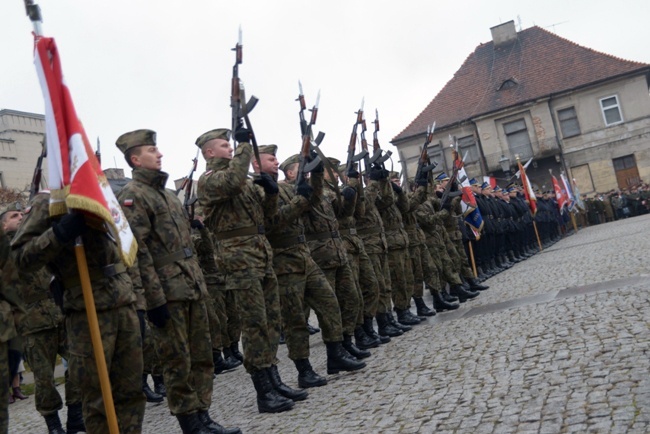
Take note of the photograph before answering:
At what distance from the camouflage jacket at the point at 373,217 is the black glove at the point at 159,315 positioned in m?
4.18

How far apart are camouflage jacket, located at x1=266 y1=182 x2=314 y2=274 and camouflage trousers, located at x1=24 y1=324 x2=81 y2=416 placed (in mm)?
2064

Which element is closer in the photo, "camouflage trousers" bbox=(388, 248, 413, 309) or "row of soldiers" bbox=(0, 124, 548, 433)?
"row of soldiers" bbox=(0, 124, 548, 433)

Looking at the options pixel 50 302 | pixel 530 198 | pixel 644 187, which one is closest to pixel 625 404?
pixel 50 302

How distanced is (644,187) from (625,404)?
3843 cm

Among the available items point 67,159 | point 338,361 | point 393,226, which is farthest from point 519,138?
point 67,159

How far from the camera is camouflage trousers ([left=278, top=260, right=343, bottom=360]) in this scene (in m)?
6.90

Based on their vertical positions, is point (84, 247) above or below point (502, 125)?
below

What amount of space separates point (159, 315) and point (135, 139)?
1.36 m

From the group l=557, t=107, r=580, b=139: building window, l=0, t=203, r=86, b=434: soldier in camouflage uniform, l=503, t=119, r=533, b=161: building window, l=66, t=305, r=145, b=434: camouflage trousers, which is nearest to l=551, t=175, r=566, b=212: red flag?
l=503, t=119, r=533, b=161: building window

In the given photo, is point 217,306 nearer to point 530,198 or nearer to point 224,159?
point 224,159

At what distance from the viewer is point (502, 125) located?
144ft

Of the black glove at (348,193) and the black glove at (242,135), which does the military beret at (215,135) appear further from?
the black glove at (348,193)

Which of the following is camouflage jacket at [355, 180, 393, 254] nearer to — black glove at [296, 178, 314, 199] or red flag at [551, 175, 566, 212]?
black glove at [296, 178, 314, 199]

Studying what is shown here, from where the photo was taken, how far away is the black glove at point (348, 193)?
27.3 ft
